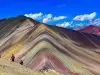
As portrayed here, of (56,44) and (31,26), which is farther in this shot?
(31,26)

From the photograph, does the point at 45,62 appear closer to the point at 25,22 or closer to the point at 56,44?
the point at 56,44

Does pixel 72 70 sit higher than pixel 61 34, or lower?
lower

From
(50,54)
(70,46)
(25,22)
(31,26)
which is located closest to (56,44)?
(70,46)

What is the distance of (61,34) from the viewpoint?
105688mm

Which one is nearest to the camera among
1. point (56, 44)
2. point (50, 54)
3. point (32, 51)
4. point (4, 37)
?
point (50, 54)

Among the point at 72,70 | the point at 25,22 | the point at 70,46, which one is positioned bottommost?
the point at 72,70

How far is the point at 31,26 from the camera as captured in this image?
10962 centimetres

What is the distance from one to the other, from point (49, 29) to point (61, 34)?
4622mm

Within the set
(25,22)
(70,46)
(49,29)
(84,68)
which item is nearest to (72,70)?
(84,68)

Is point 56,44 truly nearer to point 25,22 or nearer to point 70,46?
point 70,46

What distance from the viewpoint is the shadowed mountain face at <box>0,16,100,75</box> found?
7675 centimetres

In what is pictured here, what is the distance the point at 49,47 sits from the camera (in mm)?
84312

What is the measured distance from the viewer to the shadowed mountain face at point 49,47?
7675 centimetres

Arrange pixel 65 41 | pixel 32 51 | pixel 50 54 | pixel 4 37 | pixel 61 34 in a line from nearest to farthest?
pixel 50 54 < pixel 32 51 < pixel 65 41 < pixel 61 34 < pixel 4 37
